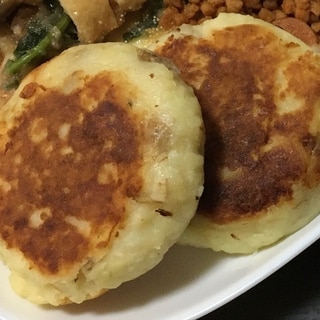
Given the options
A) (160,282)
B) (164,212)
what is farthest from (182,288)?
(164,212)

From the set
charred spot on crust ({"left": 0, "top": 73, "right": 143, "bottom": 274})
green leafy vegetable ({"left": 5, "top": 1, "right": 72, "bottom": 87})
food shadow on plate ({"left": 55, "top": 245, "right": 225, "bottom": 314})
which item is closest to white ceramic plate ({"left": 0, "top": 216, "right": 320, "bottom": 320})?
food shadow on plate ({"left": 55, "top": 245, "right": 225, "bottom": 314})

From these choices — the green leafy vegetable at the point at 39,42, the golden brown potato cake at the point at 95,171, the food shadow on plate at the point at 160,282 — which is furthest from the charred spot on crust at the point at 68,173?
the green leafy vegetable at the point at 39,42

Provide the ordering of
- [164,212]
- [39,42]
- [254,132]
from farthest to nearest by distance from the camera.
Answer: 1. [39,42]
2. [254,132]
3. [164,212]

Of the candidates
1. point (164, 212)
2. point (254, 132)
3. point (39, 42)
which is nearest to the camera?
point (164, 212)

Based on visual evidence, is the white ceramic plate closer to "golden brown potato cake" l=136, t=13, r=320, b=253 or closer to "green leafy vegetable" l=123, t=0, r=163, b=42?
"golden brown potato cake" l=136, t=13, r=320, b=253

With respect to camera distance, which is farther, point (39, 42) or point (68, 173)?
point (39, 42)

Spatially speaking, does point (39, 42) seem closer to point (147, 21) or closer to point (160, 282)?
point (147, 21)
